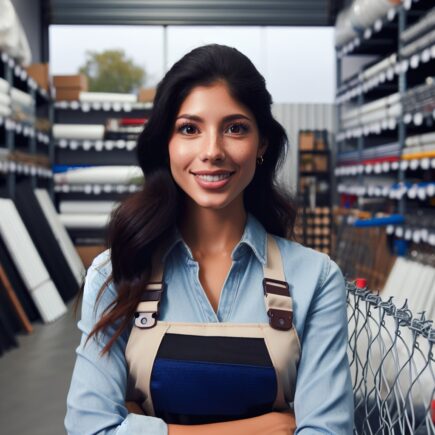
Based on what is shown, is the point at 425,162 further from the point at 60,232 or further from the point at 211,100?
the point at 60,232

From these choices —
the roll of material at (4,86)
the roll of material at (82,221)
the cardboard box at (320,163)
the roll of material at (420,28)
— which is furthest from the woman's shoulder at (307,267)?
the cardboard box at (320,163)

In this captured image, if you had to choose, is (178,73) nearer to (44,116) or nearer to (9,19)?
(9,19)

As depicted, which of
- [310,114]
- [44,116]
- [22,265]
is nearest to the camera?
[22,265]

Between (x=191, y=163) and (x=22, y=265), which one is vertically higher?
(x=191, y=163)

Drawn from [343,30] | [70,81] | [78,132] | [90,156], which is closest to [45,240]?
[78,132]

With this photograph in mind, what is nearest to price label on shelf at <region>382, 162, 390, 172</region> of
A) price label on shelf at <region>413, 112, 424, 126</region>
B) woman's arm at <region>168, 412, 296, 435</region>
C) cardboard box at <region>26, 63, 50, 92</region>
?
price label on shelf at <region>413, 112, 424, 126</region>

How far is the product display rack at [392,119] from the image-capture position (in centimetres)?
476

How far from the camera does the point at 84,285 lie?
4.44 feet

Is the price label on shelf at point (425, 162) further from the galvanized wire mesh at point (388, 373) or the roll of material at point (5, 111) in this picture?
the roll of material at point (5, 111)

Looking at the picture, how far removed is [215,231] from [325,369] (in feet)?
1.26

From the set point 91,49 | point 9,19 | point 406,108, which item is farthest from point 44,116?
point 406,108

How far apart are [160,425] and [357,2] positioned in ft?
18.8

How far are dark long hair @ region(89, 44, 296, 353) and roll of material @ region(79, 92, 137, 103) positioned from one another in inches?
239

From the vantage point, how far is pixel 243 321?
48.6 inches
